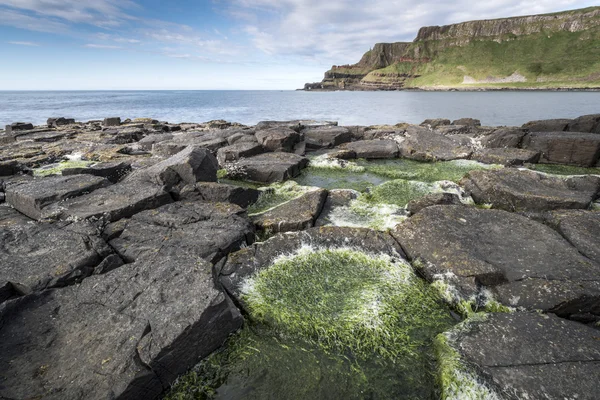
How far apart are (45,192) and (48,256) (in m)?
4.12

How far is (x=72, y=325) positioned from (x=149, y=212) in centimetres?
472

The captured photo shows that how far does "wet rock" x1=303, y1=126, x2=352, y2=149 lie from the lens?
2392 centimetres

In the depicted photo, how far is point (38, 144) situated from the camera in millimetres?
23062

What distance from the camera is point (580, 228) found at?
8047 mm

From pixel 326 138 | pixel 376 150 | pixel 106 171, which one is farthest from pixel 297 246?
pixel 326 138

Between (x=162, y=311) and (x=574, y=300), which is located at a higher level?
(x=162, y=311)

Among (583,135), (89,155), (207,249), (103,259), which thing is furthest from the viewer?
(89,155)

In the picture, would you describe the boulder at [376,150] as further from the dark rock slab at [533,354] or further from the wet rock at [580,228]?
the dark rock slab at [533,354]

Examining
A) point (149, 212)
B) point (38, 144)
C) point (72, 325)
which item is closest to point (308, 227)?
point (149, 212)

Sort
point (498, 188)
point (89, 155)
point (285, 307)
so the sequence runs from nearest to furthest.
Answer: point (285, 307) → point (498, 188) → point (89, 155)

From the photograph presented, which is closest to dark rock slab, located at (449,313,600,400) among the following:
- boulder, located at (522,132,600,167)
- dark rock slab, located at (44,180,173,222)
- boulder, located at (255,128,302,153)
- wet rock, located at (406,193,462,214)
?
wet rock, located at (406,193,462,214)

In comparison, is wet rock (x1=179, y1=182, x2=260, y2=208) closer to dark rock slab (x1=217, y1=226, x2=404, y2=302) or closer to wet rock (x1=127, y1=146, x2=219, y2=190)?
wet rock (x1=127, y1=146, x2=219, y2=190)

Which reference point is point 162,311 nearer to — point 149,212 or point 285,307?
point 285,307

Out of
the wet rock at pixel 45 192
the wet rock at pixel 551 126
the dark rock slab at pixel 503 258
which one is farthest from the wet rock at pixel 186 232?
the wet rock at pixel 551 126
